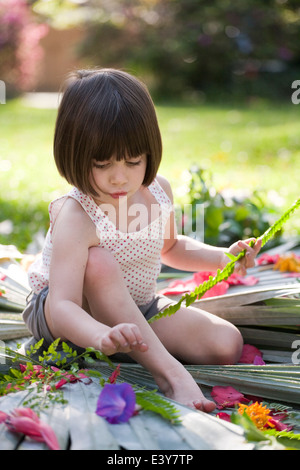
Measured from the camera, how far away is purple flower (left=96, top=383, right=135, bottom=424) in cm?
142

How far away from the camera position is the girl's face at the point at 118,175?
1820mm

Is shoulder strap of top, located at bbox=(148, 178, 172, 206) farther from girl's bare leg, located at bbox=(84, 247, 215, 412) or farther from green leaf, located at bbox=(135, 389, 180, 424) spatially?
green leaf, located at bbox=(135, 389, 180, 424)

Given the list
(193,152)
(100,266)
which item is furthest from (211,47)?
(100,266)

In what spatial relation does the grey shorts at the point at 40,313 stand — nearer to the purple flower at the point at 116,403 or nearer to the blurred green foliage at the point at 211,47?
the purple flower at the point at 116,403

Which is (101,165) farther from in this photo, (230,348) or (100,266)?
(230,348)

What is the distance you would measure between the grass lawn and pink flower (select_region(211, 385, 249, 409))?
5.63 ft

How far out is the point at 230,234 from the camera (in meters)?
3.16

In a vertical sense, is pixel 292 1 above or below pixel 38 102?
above

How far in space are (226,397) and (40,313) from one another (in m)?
0.60

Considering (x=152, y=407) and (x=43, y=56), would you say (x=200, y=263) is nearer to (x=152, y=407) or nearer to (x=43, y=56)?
(x=152, y=407)

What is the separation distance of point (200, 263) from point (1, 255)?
0.80 meters
